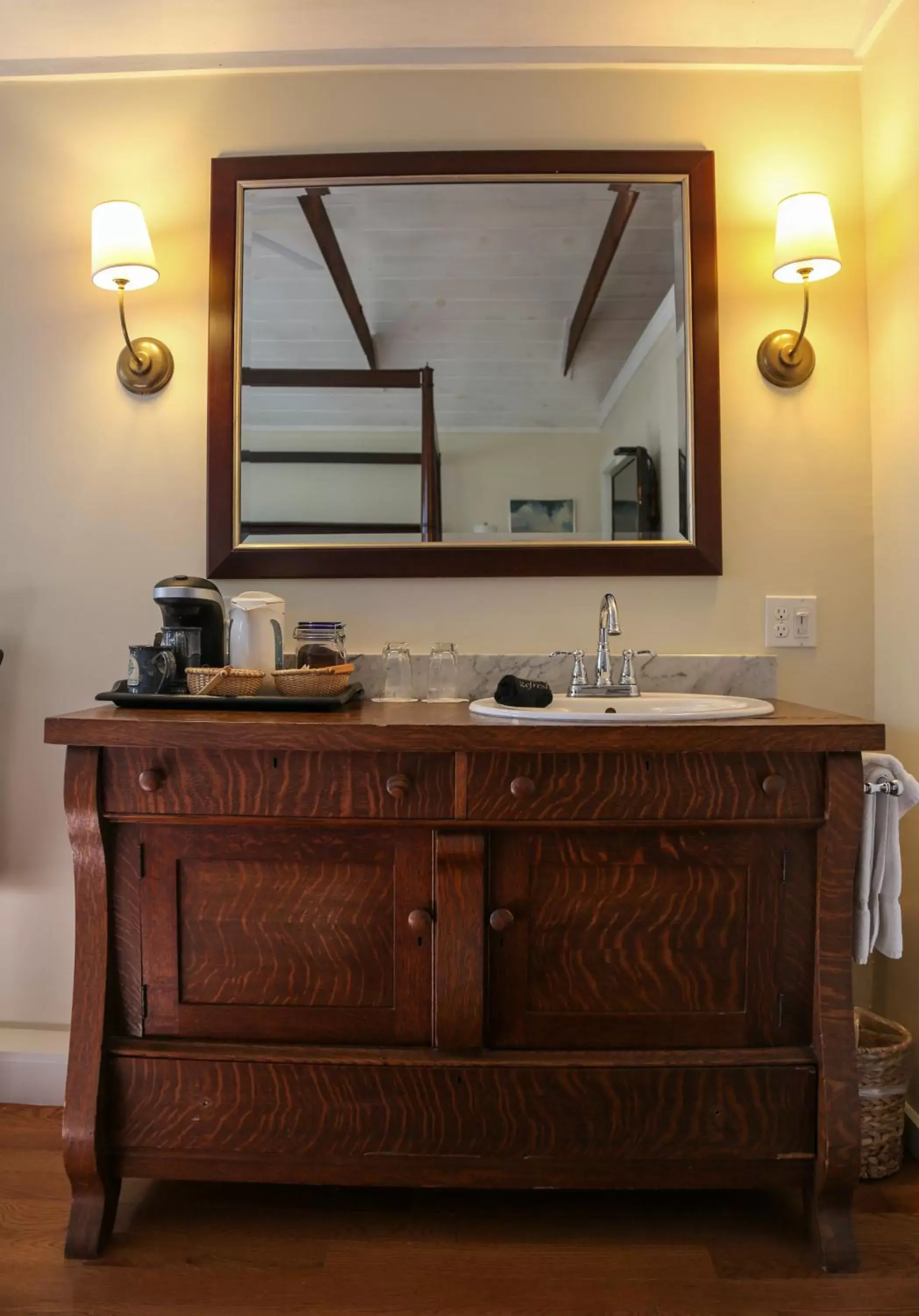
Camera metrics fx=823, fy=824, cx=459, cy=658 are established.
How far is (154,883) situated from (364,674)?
2.20 feet

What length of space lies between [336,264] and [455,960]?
1564mm

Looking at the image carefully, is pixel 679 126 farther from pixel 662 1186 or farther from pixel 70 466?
pixel 662 1186

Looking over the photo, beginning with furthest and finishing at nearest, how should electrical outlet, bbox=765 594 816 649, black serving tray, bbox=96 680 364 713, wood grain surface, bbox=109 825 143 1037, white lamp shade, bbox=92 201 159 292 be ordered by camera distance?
electrical outlet, bbox=765 594 816 649 < white lamp shade, bbox=92 201 159 292 < black serving tray, bbox=96 680 364 713 < wood grain surface, bbox=109 825 143 1037

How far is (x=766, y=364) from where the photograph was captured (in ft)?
6.24

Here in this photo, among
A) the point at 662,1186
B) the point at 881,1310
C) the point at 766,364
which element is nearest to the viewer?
the point at 881,1310

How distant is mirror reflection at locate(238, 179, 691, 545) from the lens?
75.5 inches

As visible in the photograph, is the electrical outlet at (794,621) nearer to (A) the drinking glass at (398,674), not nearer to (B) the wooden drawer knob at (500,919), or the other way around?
(A) the drinking glass at (398,674)

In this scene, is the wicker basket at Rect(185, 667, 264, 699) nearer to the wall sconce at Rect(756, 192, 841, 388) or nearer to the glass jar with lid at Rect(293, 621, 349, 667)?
the glass jar with lid at Rect(293, 621, 349, 667)

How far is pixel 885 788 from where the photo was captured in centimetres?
143

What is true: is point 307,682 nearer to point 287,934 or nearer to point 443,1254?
point 287,934

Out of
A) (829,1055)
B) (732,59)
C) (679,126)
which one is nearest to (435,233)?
(679,126)

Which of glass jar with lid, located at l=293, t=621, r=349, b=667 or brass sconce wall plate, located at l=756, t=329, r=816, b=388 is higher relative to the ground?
brass sconce wall plate, located at l=756, t=329, r=816, b=388

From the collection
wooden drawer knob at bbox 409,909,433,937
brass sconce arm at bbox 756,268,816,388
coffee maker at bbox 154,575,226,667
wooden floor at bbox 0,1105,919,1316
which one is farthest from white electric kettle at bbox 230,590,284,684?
brass sconce arm at bbox 756,268,816,388

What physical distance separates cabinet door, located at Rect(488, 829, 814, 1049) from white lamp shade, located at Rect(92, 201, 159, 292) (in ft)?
4.82
